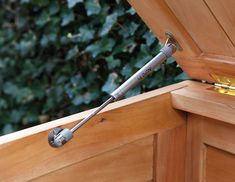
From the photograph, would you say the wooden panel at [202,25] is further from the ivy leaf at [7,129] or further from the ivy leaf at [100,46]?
the ivy leaf at [7,129]

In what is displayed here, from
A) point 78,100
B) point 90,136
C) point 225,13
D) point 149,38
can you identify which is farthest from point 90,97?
point 225,13

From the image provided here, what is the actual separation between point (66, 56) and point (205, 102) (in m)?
0.92

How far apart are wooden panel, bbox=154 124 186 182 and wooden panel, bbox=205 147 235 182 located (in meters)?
0.07

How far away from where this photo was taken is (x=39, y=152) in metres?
0.65

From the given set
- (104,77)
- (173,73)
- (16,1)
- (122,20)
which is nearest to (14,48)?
(16,1)

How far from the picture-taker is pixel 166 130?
0.85m

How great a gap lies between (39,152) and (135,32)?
0.67m

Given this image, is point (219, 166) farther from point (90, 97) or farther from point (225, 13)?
point (90, 97)

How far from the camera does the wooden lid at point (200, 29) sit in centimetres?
66

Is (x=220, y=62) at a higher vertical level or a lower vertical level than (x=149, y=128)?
higher

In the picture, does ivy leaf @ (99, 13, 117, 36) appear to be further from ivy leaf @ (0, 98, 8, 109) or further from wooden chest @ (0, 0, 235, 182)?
ivy leaf @ (0, 98, 8, 109)

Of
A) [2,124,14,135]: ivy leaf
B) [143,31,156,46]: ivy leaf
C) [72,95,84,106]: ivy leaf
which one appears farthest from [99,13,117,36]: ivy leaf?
[2,124,14,135]: ivy leaf

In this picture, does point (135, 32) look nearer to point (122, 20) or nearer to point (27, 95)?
point (122, 20)

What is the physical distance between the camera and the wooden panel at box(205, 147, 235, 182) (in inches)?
31.2
